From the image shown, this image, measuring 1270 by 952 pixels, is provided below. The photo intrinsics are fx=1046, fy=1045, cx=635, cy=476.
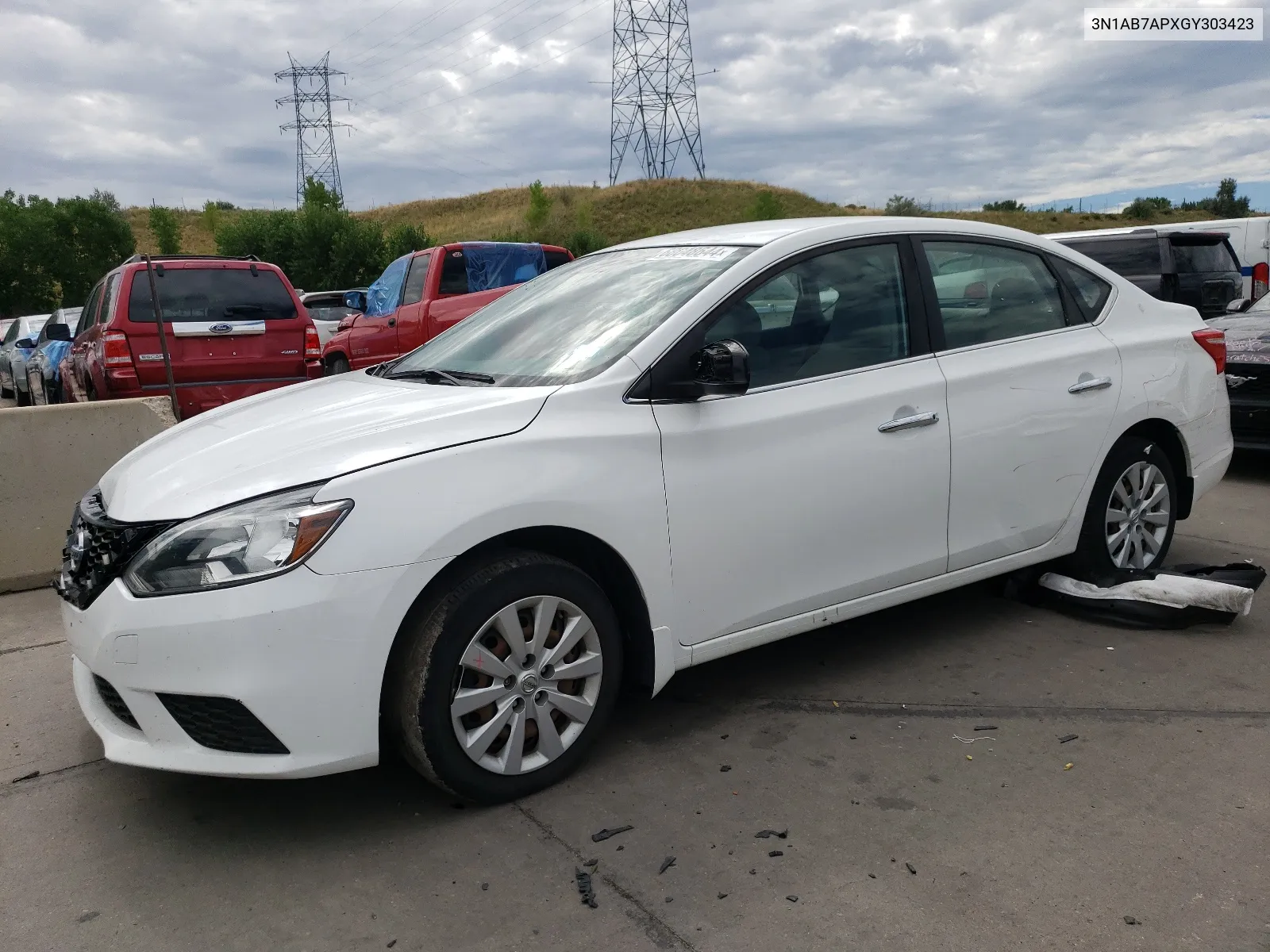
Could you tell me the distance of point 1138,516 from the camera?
15.5 feet

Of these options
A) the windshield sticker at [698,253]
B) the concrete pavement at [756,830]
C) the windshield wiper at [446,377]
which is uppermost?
the windshield sticker at [698,253]

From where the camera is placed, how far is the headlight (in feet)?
8.84

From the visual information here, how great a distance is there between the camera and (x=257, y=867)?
Answer: 282 cm

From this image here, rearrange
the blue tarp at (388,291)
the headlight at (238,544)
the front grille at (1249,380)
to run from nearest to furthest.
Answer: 1. the headlight at (238,544)
2. the front grille at (1249,380)
3. the blue tarp at (388,291)

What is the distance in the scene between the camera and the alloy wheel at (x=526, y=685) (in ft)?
9.70


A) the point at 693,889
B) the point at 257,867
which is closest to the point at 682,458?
the point at 693,889

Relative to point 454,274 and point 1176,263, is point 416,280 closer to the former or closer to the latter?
point 454,274

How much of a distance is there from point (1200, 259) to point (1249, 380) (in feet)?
18.0

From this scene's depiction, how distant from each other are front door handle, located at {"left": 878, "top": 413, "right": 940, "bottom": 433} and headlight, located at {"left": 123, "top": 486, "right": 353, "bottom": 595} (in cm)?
194

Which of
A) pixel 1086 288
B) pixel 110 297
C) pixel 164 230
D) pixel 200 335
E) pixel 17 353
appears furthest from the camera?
pixel 164 230

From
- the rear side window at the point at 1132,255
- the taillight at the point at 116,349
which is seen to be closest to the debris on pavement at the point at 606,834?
the taillight at the point at 116,349

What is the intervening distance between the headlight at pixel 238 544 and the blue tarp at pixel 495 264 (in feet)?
31.2

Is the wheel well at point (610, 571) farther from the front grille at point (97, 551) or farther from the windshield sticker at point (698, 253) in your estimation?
the windshield sticker at point (698, 253)

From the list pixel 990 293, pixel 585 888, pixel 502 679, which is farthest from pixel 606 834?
pixel 990 293
